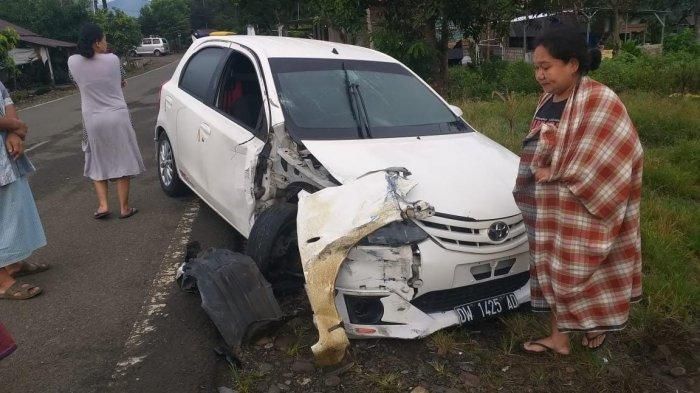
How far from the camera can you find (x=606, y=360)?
3.13 meters

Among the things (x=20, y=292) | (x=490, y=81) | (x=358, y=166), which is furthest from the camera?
(x=490, y=81)

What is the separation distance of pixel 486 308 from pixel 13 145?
330 cm

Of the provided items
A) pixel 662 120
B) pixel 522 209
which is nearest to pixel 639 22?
pixel 662 120

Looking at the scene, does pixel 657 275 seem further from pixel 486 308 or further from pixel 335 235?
pixel 335 235

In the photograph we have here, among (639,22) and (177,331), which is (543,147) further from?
(639,22)

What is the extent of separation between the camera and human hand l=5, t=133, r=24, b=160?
3.98m

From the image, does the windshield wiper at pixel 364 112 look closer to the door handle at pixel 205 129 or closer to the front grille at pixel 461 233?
the front grille at pixel 461 233

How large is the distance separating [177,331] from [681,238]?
3820mm

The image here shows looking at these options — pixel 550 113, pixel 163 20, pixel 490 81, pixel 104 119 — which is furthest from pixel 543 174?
pixel 163 20

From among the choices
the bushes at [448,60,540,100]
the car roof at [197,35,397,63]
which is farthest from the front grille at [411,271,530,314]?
the bushes at [448,60,540,100]

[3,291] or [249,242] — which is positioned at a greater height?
[249,242]

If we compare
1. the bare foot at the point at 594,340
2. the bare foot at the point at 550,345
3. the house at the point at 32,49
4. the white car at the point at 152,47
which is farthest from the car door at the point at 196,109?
the white car at the point at 152,47

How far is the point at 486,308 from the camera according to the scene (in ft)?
10.7

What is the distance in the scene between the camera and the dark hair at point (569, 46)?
2715 mm
